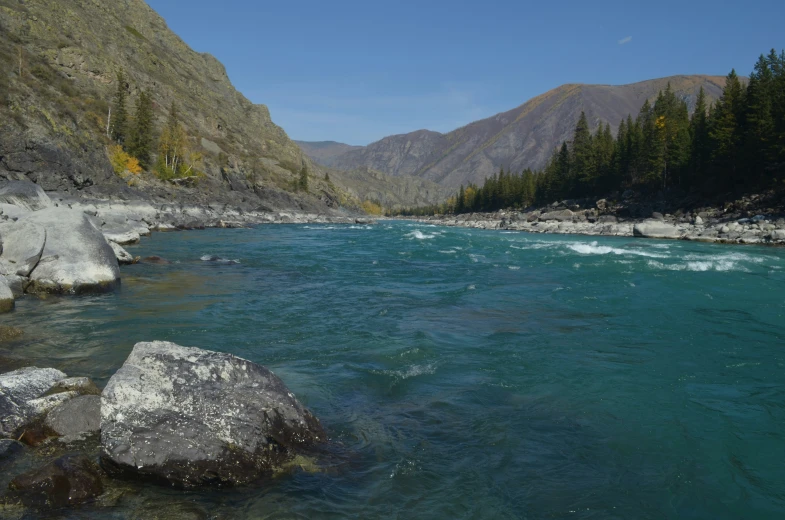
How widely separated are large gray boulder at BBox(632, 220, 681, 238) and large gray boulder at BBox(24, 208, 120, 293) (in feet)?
144

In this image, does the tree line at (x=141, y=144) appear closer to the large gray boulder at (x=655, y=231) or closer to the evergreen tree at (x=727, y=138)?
the large gray boulder at (x=655, y=231)

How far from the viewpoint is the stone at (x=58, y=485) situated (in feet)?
12.0

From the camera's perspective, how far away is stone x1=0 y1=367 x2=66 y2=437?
180 inches

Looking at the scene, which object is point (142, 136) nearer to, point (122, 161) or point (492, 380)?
point (122, 161)

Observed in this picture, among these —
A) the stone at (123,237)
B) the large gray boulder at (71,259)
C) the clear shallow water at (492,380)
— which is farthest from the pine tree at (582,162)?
the large gray boulder at (71,259)

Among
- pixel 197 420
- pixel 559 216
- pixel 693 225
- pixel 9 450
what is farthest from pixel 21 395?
pixel 559 216

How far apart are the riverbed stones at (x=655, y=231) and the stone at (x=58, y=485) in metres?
46.8

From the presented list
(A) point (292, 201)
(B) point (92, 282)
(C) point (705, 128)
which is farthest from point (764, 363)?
(A) point (292, 201)

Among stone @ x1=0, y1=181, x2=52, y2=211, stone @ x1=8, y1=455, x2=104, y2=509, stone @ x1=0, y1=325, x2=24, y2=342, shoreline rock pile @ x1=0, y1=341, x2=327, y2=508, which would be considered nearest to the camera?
stone @ x1=8, y1=455, x2=104, y2=509

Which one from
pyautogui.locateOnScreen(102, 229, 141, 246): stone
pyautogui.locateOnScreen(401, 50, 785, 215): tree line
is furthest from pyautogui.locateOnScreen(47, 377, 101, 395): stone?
pyautogui.locateOnScreen(401, 50, 785, 215): tree line

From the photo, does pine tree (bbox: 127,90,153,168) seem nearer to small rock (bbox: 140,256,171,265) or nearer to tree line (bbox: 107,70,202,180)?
tree line (bbox: 107,70,202,180)

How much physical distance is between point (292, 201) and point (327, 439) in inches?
3808

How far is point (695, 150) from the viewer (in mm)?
61438

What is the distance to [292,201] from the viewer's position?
98.6 m
